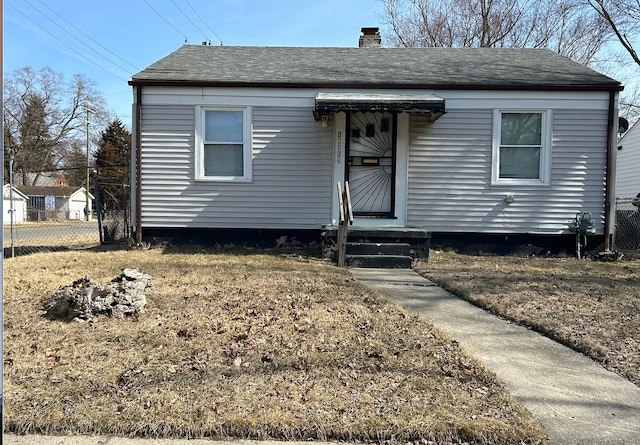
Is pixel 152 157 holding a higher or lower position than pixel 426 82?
lower

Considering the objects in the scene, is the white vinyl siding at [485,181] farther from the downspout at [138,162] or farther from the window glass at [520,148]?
the downspout at [138,162]

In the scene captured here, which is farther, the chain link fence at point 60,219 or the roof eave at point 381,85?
the chain link fence at point 60,219

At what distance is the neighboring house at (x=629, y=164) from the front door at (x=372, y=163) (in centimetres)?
1506

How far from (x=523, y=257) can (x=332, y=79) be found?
545 centimetres

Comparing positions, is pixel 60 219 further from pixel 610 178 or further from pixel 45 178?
pixel 610 178

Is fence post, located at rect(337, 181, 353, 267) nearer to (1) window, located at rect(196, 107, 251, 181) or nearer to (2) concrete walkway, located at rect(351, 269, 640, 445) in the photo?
(2) concrete walkway, located at rect(351, 269, 640, 445)

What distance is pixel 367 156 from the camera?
9.36m

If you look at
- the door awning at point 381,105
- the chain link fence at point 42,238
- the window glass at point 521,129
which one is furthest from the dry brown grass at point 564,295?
the chain link fence at point 42,238

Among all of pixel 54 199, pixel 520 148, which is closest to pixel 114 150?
pixel 54 199

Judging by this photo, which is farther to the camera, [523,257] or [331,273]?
[523,257]

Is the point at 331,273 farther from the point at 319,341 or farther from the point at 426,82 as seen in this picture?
the point at 426,82

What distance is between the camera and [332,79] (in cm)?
931

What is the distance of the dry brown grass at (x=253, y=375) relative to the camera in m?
2.45

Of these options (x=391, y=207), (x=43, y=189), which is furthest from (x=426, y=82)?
(x=43, y=189)
